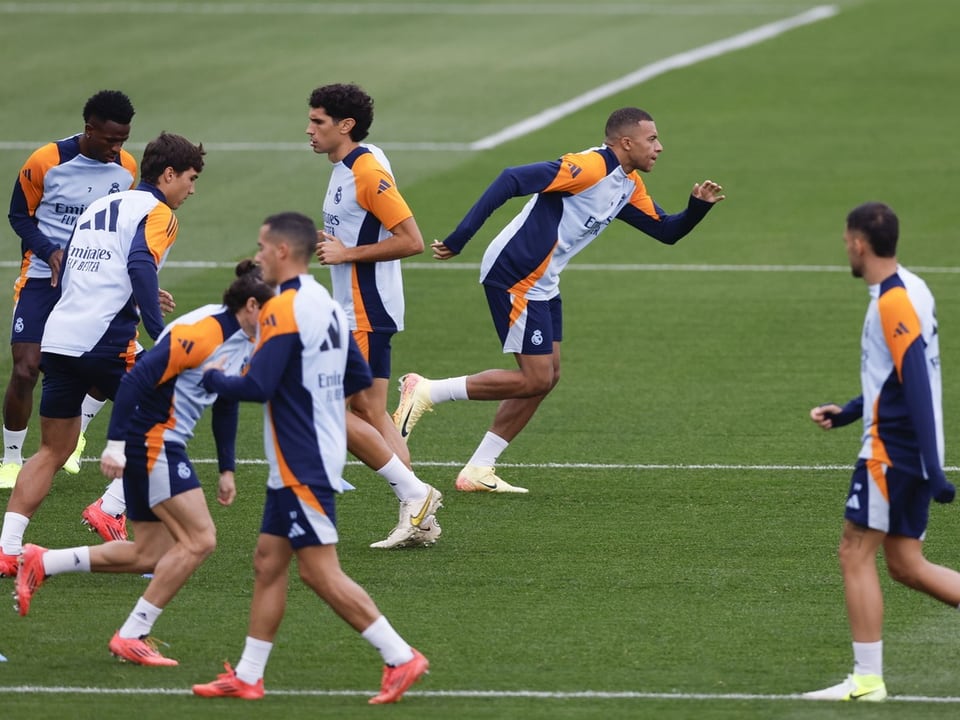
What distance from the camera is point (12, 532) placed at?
887cm

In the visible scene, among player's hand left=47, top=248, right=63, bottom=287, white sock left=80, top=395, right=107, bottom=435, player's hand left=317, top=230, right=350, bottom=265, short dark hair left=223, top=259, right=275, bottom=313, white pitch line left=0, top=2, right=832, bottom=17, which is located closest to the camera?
short dark hair left=223, top=259, right=275, bottom=313

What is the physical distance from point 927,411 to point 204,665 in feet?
10.9

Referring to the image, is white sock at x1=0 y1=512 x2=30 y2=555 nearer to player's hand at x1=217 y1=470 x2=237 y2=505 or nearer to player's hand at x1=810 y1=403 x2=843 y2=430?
player's hand at x1=217 y1=470 x2=237 y2=505

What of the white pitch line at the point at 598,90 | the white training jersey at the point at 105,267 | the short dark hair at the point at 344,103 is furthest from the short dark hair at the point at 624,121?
the white pitch line at the point at 598,90

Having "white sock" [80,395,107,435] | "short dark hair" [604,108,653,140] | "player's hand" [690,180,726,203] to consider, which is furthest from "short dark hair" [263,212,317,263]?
"white sock" [80,395,107,435]

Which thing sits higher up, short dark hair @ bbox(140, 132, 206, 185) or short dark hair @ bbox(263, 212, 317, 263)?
short dark hair @ bbox(140, 132, 206, 185)

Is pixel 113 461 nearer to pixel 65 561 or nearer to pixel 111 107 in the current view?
pixel 65 561

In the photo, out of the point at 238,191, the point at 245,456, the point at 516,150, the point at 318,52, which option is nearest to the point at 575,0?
the point at 318,52

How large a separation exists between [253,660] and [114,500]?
2714 mm

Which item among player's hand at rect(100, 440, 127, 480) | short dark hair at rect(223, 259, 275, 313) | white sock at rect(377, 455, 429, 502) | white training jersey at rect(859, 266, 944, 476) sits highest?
short dark hair at rect(223, 259, 275, 313)

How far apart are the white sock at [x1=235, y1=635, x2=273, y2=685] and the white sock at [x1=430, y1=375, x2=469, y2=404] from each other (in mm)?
4099

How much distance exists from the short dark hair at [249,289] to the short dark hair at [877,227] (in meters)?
2.48

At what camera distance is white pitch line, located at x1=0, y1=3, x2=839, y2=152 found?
23.9m

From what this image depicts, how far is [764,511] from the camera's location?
1023 cm
